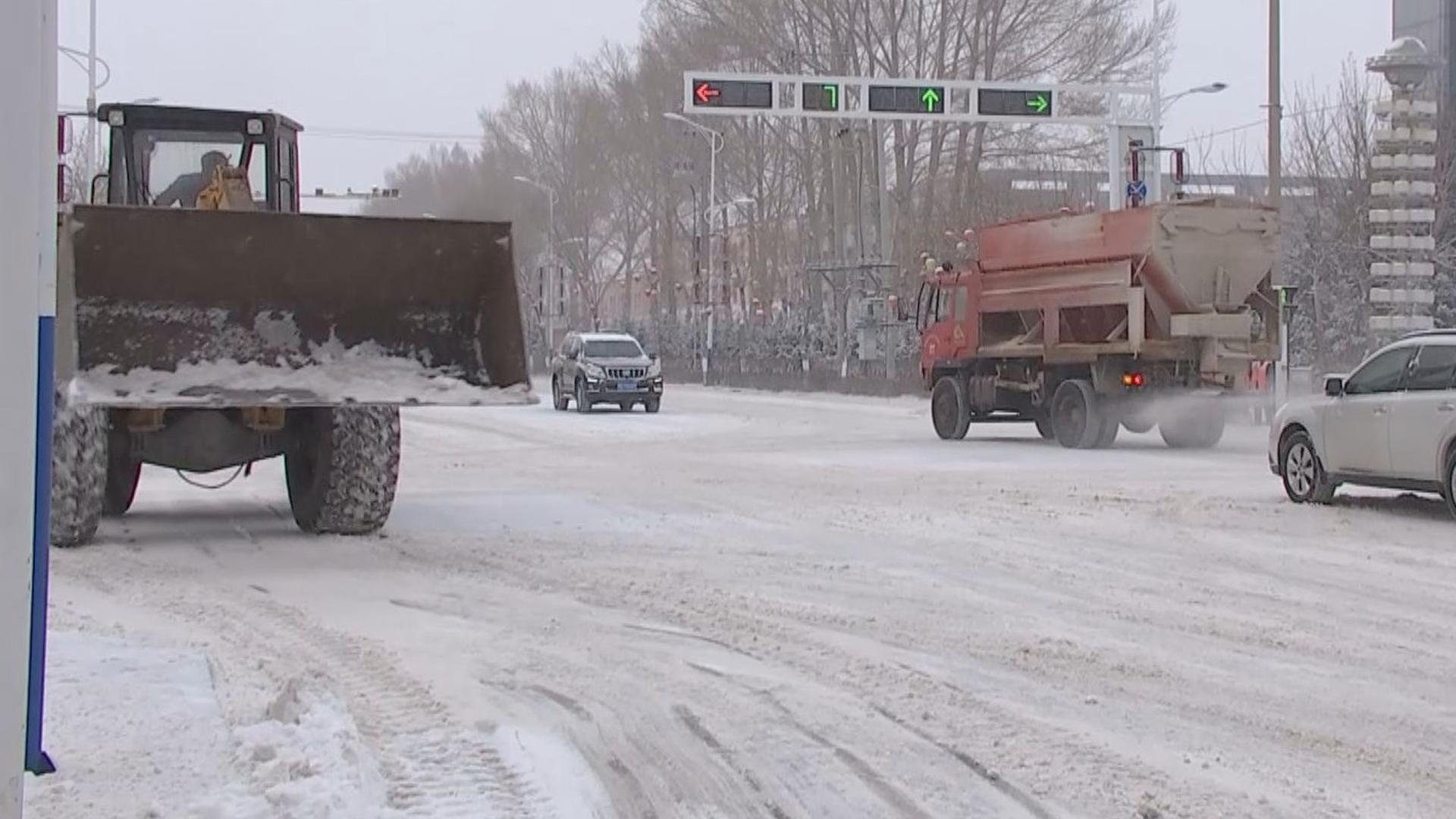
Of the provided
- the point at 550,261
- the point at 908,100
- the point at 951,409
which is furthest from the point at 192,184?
the point at 550,261

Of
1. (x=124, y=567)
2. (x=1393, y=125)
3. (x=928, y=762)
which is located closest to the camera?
(x=928, y=762)

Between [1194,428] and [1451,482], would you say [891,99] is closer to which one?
[1194,428]

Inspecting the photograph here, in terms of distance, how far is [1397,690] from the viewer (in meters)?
7.18

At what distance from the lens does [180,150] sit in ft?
43.0

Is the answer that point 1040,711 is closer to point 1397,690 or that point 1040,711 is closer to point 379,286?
point 1397,690

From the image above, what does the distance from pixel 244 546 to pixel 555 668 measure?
503 cm

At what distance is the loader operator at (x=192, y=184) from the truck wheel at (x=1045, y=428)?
14128mm

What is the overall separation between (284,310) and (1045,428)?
15.8 m

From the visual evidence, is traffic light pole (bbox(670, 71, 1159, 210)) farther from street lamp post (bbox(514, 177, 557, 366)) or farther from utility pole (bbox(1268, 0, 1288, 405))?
street lamp post (bbox(514, 177, 557, 366))

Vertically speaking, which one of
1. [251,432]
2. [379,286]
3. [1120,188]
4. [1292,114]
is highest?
[1292,114]

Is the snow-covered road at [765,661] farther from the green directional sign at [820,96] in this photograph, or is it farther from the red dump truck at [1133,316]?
the green directional sign at [820,96]

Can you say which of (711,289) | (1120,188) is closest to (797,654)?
(1120,188)

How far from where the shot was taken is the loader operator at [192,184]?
12953mm

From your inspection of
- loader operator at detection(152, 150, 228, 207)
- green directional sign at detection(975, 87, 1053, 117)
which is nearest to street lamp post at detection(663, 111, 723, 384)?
green directional sign at detection(975, 87, 1053, 117)
